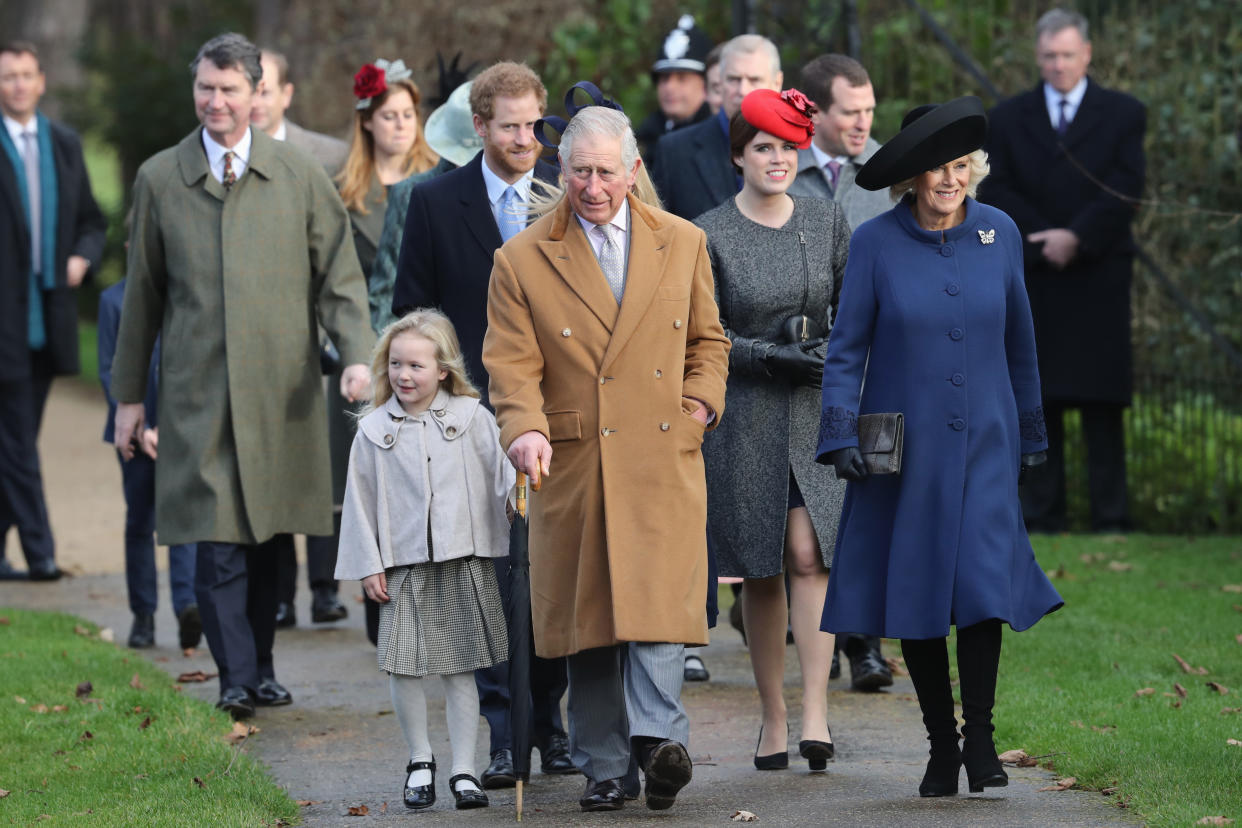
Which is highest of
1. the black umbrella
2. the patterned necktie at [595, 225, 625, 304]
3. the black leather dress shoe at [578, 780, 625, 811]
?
the patterned necktie at [595, 225, 625, 304]

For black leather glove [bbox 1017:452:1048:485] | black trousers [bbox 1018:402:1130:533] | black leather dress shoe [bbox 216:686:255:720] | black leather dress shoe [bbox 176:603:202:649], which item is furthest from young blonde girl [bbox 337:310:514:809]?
black trousers [bbox 1018:402:1130:533]

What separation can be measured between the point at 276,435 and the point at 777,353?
81.8 inches

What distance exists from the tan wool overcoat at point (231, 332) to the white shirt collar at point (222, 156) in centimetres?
3

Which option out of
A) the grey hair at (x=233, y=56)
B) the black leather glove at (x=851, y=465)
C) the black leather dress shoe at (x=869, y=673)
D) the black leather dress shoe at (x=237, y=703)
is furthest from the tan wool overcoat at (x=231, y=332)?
the black leather glove at (x=851, y=465)

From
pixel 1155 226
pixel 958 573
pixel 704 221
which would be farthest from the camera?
pixel 1155 226

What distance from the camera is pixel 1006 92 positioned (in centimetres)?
1182

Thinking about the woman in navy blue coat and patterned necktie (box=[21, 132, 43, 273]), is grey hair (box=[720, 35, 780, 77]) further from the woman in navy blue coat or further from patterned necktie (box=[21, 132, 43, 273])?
patterned necktie (box=[21, 132, 43, 273])

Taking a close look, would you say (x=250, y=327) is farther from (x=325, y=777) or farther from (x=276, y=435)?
(x=325, y=777)

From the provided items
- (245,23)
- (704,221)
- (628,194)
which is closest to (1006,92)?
(704,221)

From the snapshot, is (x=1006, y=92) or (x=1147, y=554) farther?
(x=1006, y=92)

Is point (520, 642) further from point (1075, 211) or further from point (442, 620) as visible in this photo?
point (1075, 211)

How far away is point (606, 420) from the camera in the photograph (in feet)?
18.0

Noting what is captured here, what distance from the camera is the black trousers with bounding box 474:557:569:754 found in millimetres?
6211

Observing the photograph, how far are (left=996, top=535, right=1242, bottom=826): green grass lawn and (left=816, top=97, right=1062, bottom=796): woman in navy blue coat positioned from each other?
1.69 feet
